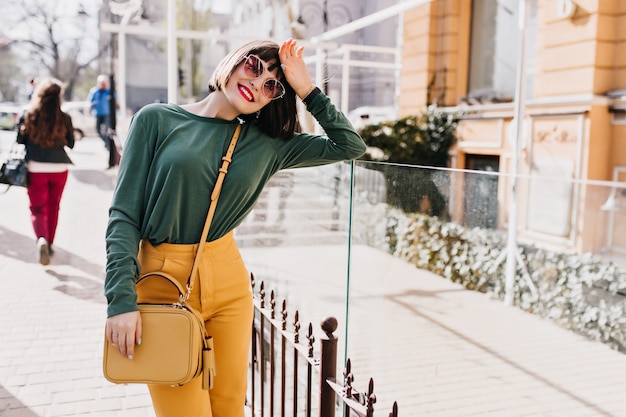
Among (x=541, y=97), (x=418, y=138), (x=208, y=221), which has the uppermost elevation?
(x=541, y=97)

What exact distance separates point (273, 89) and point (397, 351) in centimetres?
301

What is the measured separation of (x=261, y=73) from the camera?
6.71 ft

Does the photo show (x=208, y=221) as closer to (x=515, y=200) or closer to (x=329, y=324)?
(x=329, y=324)

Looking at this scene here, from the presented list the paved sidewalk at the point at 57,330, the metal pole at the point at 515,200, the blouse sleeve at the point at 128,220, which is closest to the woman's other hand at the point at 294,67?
the blouse sleeve at the point at 128,220

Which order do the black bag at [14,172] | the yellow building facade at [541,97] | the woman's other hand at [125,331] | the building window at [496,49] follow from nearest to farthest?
the woman's other hand at [125,331]
the yellow building facade at [541,97]
the black bag at [14,172]
the building window at [496,49]

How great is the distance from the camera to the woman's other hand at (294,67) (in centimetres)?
209

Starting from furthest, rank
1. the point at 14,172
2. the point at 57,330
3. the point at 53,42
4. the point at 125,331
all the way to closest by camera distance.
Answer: the point at 53,42 < the point at 14,172 < the point at 57,330 < the point at 125,331

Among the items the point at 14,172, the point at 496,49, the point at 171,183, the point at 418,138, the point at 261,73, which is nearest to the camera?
the point at 171,183

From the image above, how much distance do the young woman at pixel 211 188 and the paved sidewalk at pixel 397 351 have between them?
54.6 inches

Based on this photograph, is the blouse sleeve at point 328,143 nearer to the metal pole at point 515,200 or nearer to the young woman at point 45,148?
the metal pole at point 515,200

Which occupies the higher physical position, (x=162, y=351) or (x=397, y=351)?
(x=162, y=351)

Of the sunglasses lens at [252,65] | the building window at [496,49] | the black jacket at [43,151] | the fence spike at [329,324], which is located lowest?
the fence spike at [329,324]

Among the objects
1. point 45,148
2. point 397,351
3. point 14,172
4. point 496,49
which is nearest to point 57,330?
point 14,172

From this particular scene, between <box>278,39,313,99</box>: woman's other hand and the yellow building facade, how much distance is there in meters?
1.68
